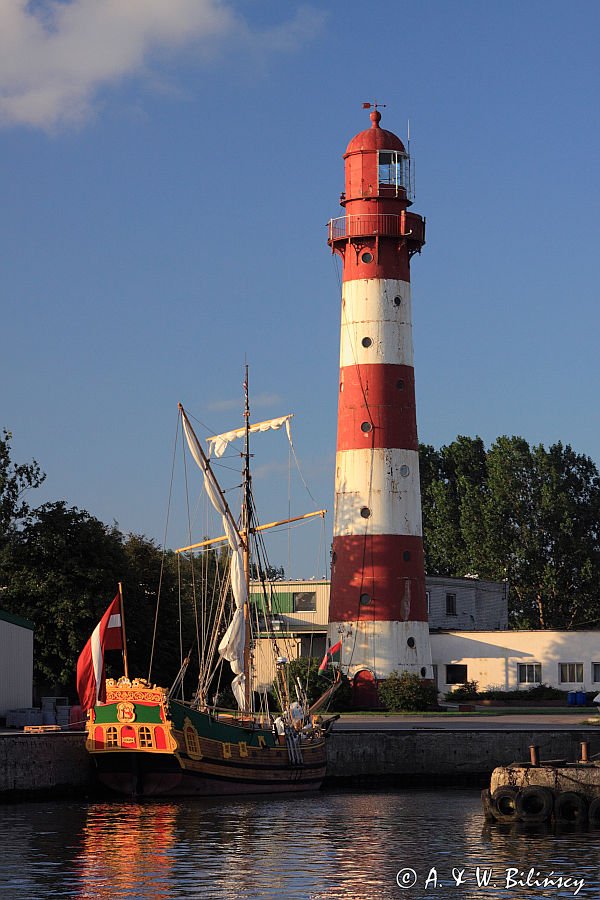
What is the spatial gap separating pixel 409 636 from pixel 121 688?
81.9 feet

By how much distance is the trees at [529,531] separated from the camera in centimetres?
11112

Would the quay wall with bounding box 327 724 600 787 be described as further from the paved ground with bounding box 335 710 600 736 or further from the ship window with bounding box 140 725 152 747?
the ship window with bounding box 140 725 152 747

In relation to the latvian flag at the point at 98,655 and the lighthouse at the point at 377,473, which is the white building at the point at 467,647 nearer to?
the lighthouse at the point at 377,473

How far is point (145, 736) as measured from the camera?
1847 inches

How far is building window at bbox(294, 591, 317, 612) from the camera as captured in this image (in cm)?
8706

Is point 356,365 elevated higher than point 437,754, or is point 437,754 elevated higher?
point 356,365

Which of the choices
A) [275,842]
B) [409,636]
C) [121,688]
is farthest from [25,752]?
[409,636]

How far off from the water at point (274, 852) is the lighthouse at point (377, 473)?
77.9ft

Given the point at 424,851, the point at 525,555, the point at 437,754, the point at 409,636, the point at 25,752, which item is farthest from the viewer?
the point at 525,555

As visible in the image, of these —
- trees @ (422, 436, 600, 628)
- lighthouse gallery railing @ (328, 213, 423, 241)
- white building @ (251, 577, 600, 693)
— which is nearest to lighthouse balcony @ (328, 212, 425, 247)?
lighthouse gallery railing @ (328, 213, 423, 241)

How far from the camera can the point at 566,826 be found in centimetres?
4097

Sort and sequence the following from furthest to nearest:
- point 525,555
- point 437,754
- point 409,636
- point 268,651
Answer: point 525,555 → point 268,651 → point 409,636 → point 437,754

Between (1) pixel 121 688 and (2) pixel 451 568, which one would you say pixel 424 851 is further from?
(2) pixel 451 568

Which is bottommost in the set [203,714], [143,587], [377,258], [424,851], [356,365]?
[424,851]
